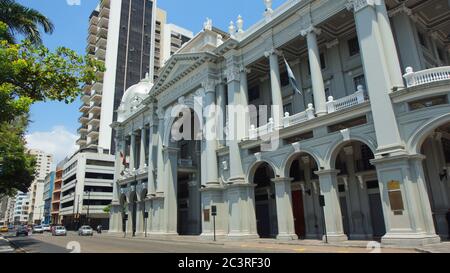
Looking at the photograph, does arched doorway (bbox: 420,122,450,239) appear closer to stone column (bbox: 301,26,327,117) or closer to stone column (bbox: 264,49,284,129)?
stone column (bbox: 301,26,327,117)

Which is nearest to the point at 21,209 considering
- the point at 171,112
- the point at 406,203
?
the point at 171,112

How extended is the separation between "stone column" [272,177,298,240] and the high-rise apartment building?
5767 centimetres

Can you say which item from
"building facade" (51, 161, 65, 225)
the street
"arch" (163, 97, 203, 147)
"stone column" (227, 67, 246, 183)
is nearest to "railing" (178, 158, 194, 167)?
"arch" (163, 97, 203, 147)

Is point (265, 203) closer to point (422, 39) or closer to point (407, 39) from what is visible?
point (407, 39)

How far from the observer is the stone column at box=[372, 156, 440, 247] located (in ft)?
50.4

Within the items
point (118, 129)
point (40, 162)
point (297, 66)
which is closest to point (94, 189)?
point (118, 129)

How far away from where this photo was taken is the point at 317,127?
21047 millimetres

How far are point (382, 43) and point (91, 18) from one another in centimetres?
8582

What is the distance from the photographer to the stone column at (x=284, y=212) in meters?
22.0

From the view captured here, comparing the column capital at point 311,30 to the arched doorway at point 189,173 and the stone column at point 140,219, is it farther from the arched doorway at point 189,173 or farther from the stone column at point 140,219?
the stone column at point 140,219

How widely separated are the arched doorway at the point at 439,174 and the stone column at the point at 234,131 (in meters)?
12.2

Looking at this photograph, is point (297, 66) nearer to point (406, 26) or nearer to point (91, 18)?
point (406, 26)

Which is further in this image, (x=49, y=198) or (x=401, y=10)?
(x=49, y=198)

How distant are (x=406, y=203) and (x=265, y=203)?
45.4 ft
